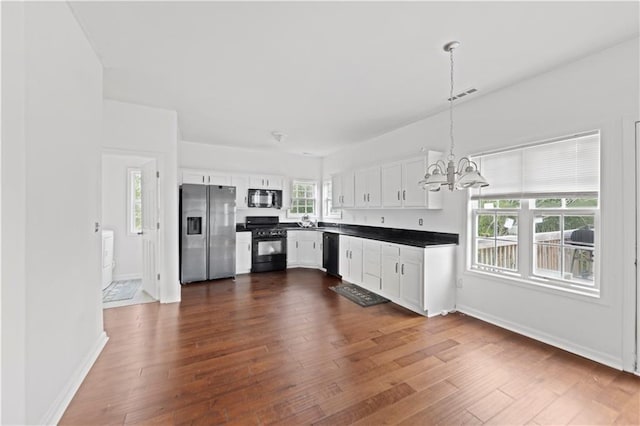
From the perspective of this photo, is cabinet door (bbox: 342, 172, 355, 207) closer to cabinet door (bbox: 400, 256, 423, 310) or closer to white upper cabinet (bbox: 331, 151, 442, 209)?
white upper cabinet (bbox: 331, 151, 442, 209)

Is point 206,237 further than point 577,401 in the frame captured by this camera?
Yes

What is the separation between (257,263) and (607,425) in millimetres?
5132

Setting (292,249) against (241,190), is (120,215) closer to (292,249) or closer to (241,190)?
(241,190)

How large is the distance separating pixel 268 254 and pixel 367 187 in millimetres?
2513

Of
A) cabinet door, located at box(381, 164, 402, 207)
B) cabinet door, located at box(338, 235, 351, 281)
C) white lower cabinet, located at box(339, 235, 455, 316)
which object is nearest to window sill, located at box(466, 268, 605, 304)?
white lower cabinet, located at box(339, 235, 455, 316)

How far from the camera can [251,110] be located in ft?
13.0

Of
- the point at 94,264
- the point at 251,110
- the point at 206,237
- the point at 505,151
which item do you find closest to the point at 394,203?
the point at 505,151

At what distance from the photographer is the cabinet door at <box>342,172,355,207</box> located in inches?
218

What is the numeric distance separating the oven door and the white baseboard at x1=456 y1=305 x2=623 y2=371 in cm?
363

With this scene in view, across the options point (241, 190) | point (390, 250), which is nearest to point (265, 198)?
point (241, 190)

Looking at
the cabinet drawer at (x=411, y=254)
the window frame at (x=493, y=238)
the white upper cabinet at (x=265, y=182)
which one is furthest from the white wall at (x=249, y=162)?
the window frame at (x=493, y=238)

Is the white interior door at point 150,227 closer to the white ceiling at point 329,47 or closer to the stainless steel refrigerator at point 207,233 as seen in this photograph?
the stainless steel refrigerator at point 207,233

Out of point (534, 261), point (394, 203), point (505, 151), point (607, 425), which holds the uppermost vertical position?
point (505, 151)

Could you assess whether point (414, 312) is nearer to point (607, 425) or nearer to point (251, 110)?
point (607, 425)
